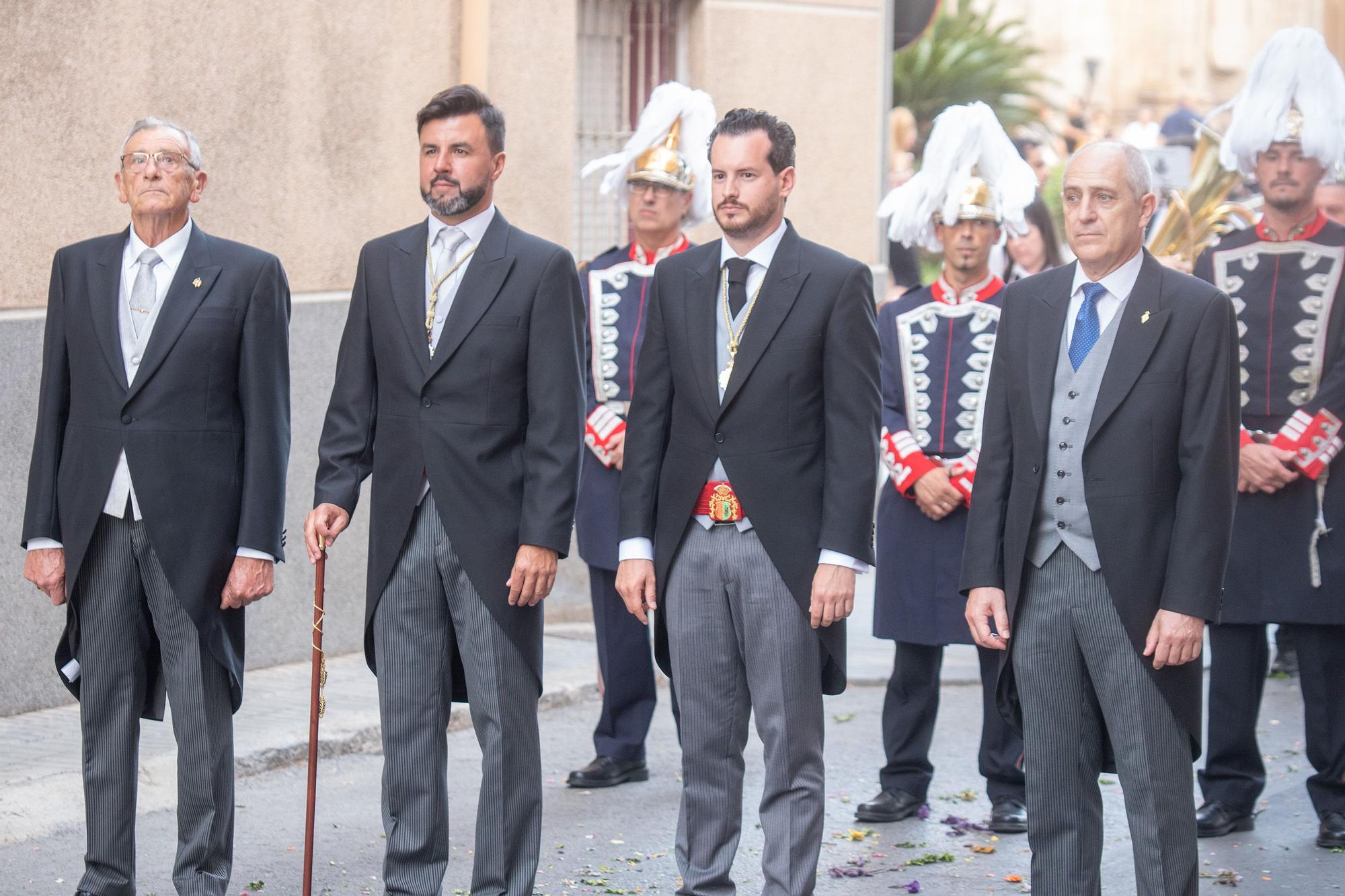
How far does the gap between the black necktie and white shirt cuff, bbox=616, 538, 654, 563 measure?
2.16 feet

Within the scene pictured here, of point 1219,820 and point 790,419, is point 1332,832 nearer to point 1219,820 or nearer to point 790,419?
point 1219,820

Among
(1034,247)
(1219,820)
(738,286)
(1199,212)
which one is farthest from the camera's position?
(1199,212)

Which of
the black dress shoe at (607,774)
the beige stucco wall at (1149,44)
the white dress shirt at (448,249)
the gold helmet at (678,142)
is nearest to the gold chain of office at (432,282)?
the white dress shirt at (448,249)

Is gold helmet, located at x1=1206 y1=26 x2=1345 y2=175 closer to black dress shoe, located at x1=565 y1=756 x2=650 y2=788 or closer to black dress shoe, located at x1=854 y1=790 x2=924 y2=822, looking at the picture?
black dress shoe, located at x1=854 y1=790 x2=924 y2=822

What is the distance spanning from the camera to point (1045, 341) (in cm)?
471

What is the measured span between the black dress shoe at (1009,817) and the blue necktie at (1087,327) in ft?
6.70

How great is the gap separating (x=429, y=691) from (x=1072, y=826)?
1698 mm

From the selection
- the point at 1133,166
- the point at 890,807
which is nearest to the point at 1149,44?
the point at 890,807

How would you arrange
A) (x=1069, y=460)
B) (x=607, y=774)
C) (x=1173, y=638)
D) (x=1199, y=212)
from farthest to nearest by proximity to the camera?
(x=1199, y=212) < (x=607, y=774) < (x=1069, y=460) < (x=1173, y=638)

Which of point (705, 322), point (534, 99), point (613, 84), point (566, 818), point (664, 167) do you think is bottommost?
point (566, 818)

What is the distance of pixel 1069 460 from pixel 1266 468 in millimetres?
1781

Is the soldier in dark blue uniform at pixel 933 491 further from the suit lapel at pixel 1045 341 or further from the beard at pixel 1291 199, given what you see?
the suit lapel at pixel 1045 341

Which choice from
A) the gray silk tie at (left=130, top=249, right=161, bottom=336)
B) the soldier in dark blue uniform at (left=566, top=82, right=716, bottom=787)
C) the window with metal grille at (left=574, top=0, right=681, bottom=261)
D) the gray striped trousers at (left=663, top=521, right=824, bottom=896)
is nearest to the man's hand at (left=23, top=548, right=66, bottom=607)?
the gray silk tie at (left=130, top=249, right=161, bottom=336)

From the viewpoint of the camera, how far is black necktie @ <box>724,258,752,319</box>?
16.3 feet
